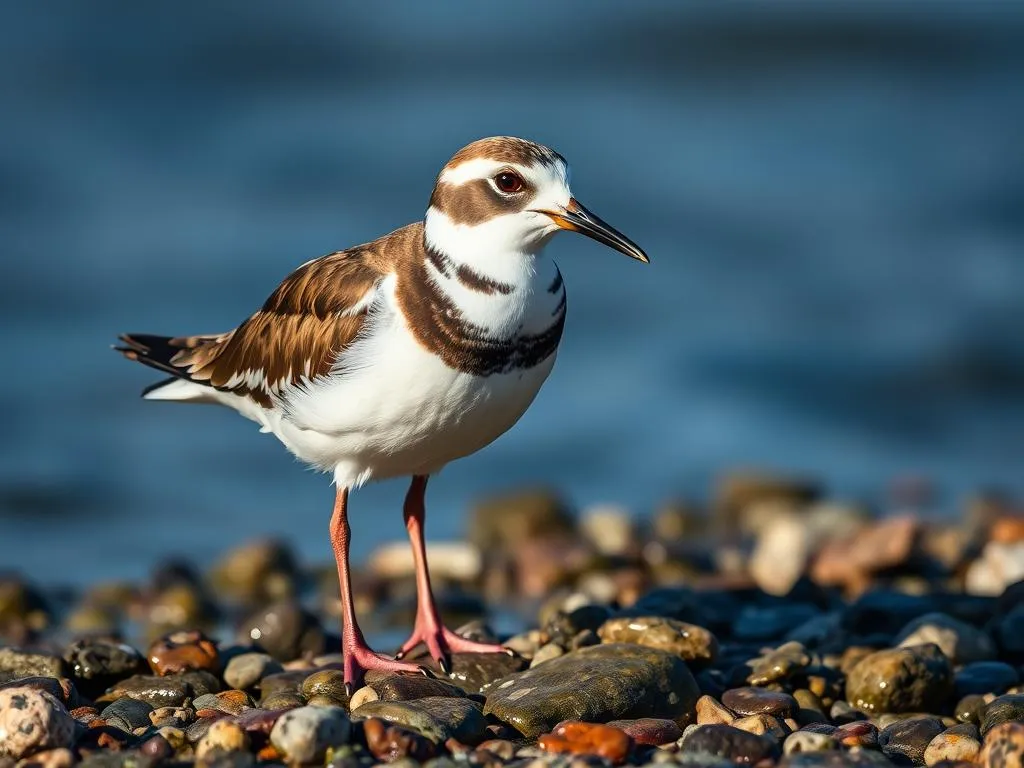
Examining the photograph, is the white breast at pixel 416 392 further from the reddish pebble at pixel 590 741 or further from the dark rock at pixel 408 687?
the reddish pebble at pixel 590 741

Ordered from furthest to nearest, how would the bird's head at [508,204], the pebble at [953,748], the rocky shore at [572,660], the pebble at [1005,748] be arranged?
the bird's head at [508,204], the pebble at [953,748], the rocky shore at [572,660], the pebble at [1005,748]

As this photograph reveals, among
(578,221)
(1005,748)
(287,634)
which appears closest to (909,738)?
(1005,748)

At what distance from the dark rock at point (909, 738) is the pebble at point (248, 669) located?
255 cm

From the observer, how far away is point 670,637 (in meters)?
6.20

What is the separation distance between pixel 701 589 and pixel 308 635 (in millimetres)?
2379

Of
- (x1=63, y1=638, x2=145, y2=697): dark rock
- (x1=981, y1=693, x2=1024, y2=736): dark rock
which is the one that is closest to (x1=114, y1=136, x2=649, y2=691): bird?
(x1=63, y1=638, x2=145, y2=697): dark rock

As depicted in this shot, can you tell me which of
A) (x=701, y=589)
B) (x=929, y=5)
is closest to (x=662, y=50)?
(x=929, y=5)

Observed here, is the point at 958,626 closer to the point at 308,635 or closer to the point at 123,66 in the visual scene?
the point at 308,635

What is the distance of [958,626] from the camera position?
21.9ft

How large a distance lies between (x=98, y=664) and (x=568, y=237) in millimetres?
10502

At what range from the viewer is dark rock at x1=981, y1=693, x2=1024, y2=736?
5.50 meters

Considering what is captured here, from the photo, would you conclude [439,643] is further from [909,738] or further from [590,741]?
[909,738]

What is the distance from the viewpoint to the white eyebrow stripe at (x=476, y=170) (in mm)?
5891

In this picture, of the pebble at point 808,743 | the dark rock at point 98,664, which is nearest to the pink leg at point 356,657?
the dark rock at point 98,664
